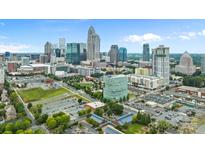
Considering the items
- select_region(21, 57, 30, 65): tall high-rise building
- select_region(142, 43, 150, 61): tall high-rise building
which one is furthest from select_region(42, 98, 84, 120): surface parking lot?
select_region(21, 57, 30, 65): tall high-rise building

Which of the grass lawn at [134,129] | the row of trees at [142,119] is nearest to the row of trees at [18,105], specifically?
the grass lawn at [134,129]

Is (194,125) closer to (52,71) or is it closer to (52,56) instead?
(52,71)

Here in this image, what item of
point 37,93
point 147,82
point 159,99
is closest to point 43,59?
point 37,93

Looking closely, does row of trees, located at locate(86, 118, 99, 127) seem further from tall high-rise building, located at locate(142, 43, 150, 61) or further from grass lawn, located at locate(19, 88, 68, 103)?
tall high-rise building, located at locate(142, 43, 150, 61)

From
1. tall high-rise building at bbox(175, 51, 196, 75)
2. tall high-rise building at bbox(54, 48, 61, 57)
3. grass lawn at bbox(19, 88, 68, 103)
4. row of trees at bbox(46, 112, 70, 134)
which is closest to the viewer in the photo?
row of trees at bbox(46, 112, 70, 134)

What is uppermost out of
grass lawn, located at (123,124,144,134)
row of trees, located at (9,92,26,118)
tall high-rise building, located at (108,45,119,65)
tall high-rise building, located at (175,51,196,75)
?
tall high-rise building, located at (108,45,119,65)

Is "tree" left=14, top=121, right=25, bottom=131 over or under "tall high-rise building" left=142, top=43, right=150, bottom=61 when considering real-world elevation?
under

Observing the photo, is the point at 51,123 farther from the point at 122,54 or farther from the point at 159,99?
the point at 122,54
